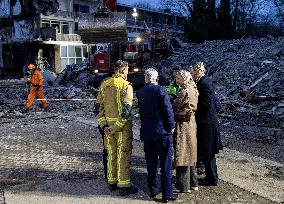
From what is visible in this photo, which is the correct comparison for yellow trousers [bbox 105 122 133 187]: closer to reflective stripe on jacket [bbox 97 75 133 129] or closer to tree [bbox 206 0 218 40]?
reflective stripe on jacket [bbox 97 75 133 129]

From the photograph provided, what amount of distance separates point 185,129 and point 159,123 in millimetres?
529

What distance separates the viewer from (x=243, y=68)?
21125 mm

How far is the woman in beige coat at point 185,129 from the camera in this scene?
5.66 metres

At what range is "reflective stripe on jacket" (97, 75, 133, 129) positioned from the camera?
5.71 m

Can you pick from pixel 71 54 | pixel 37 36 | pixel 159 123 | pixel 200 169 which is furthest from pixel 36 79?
pixel 71 54

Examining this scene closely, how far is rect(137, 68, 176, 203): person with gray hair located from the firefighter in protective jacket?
0.98ft

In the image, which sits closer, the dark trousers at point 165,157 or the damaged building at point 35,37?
the dark trousers at point 165,157

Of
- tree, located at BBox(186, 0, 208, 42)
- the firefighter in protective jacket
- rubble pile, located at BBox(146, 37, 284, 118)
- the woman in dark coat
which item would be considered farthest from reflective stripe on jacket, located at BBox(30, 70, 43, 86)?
tree, located at BBox(186, 0, 208, 42)

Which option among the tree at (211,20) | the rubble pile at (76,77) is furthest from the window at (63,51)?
the tree at (211,20)

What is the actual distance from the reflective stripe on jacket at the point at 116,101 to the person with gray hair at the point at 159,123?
256 millimetres

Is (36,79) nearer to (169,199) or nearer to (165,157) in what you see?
(165,157)

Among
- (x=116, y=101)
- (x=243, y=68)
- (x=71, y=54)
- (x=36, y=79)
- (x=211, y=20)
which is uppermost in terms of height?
(x=211, y=20)

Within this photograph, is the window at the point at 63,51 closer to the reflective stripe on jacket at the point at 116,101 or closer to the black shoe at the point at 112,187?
the reflective stripe on jacket at the point at 116,101

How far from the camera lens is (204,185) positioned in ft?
20.3
